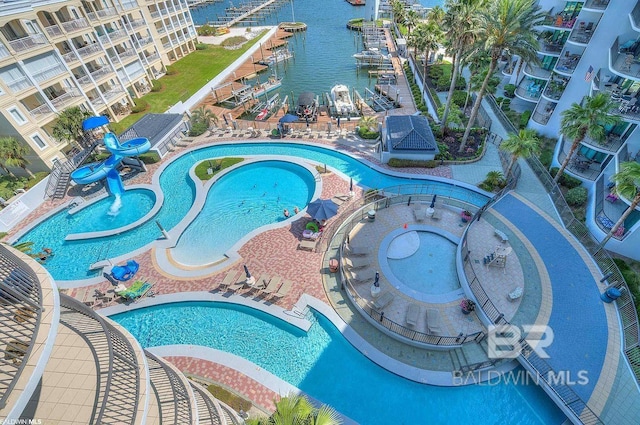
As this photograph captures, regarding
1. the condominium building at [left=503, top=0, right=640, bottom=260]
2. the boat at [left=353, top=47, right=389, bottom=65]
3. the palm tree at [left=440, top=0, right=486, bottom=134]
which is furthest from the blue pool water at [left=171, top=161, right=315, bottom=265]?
the boat at [left=353, top=47, right=389, bottom=65]

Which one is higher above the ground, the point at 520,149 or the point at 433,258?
the point at 520,149

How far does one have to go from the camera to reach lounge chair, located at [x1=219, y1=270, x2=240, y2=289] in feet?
69.3

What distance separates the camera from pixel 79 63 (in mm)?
36125

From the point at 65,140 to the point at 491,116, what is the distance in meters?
55.6

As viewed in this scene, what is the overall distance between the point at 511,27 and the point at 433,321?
2547 centimetres

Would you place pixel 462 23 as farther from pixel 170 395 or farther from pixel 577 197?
pixel 170 395

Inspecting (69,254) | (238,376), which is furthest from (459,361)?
(69,254)

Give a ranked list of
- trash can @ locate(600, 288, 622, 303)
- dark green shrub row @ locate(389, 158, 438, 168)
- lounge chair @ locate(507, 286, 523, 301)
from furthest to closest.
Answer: dark green shrub row @ locate(389, 158, 438, 168) < lounge chair @ locate(507, 286, 523, 301) < trash can @ locate(600, 288, 622, 303)

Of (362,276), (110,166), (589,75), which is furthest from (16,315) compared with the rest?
(589,75)

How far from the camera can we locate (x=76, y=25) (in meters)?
36.0

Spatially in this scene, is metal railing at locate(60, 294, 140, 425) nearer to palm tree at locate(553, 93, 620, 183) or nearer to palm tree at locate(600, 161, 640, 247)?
palm tree at locate(600, 161, 640, 247)

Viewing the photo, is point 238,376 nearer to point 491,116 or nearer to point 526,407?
point 526,407

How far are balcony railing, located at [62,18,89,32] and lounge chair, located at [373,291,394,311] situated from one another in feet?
158

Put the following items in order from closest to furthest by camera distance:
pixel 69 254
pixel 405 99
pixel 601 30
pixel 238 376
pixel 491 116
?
pixel 238 376 → pixel 69 254 → pixel 601 30 → pixel 491 116 → pixel 405 99
